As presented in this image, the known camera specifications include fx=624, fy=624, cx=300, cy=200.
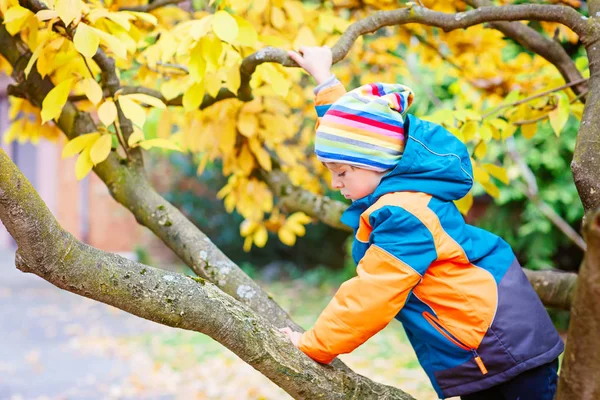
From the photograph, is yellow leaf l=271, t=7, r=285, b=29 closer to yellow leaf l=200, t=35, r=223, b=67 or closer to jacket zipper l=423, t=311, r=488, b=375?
yellow leaf l=200, t=35, r=223, b=67

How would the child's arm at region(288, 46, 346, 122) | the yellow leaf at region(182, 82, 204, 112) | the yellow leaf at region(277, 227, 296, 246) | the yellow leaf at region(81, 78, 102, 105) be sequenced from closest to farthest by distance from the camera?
1. the yellow leaf at region(81, 78, 102, 105)
2. the child's arm at region(288, 46, 346, 122)
3. the yellow leaf at region(182, 82, 204, 112)
4. the yellow leaf at region(277, 227, 296, 246)

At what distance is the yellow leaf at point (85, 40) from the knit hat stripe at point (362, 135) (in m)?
0.63

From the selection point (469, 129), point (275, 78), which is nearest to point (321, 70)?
point (275, 78)

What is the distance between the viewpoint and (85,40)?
158 centimetres

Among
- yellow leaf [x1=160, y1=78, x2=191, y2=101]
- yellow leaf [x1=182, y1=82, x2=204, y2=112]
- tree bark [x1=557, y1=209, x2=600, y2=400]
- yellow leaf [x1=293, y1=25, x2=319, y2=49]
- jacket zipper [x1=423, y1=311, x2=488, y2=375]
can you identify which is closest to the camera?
tree bark [x1=557, y1=209, x2=600, y2=400]

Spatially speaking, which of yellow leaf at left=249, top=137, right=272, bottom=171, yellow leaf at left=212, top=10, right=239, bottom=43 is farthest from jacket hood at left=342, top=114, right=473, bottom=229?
yellow leaf at left=249, top=137, right=272, bottom=171

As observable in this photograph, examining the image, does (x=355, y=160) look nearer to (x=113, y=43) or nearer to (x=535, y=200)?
(x=113, y=43)

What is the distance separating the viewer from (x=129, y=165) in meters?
2.05

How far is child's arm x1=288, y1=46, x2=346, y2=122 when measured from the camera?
1850 millimetres

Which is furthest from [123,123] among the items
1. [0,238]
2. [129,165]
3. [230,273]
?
[0,238]

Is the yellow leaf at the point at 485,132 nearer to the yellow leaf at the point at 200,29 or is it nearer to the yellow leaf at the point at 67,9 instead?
the yellow leaf at the point at 200,29

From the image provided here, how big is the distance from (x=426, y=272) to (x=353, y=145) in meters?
0.39

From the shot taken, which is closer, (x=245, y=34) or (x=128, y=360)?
(x=245, y=34)

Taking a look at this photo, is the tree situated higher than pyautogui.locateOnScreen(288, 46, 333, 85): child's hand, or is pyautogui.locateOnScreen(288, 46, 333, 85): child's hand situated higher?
pyautogui.locateOnScreen(288, 46, 333, 85): child's hand
